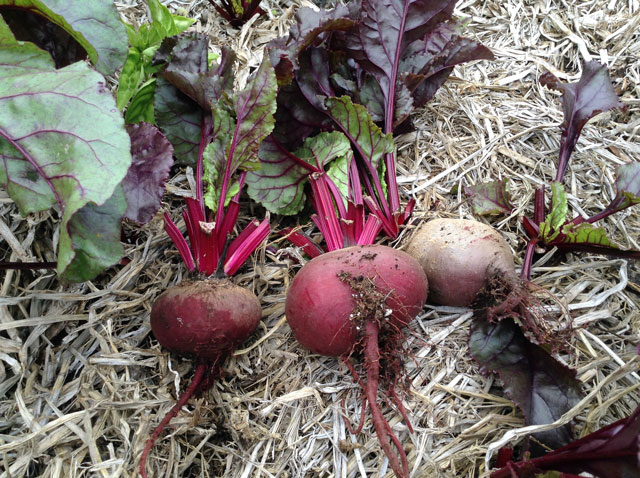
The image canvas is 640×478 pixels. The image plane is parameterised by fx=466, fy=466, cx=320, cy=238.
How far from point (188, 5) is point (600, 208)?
185 centimetres

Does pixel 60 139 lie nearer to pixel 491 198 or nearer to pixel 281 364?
pixel 281 364

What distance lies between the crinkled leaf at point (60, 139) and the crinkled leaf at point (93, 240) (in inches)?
4.4

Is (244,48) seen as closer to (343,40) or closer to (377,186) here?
(343,40)

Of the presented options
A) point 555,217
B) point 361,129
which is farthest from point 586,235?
point 361,129

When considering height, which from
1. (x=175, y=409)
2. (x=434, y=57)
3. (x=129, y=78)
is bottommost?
(x=175, y=409)

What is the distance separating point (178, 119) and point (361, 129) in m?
0.63

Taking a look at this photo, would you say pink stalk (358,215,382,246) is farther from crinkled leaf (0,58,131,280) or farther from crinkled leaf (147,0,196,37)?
crinkled leaf (147,0,196,37)

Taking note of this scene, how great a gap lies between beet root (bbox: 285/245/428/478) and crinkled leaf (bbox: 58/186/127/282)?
51cm

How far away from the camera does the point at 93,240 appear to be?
122 centimetres

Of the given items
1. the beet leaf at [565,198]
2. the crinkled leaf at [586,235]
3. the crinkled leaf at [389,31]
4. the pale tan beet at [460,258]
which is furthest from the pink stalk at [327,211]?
the crinkled leaf at [586,235]

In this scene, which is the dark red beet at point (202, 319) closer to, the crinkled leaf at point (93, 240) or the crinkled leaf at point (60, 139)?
the crinkled leaf at point (93, 240)

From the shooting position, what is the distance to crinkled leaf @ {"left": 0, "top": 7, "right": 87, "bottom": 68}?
1337 mm

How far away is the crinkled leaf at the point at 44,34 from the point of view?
134cm

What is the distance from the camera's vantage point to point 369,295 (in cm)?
127
